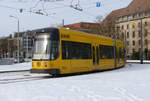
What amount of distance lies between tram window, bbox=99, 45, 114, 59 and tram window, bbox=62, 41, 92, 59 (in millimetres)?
2328

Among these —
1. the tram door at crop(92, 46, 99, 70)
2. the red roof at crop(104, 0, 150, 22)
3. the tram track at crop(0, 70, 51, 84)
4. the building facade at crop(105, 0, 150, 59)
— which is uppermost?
the red roof at crop(104, 0, 150, 22)

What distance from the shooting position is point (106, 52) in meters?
20.9

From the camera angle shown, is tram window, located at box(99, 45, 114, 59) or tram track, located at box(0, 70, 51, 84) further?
tram window, located at box(99, 45, 114, 59)

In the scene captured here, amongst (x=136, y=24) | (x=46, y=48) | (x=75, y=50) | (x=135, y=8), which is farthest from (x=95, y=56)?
(x=135, y=8)

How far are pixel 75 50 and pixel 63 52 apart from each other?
1402mm

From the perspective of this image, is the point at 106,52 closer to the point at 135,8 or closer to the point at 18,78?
the point at 18,78

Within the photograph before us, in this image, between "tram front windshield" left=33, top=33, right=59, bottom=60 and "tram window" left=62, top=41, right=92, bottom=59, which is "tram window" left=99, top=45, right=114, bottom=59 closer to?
"tram window" left=62, top=41, right=92, bottom=59

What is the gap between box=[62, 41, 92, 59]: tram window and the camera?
49.3 ft

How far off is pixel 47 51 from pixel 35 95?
23.1 ft

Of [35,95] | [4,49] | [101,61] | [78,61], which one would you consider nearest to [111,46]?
[101,61]

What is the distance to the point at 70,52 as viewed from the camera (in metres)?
15.5

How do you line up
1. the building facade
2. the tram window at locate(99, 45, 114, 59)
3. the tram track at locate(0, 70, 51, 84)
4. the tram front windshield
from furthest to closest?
1. the building facade
2. the tram window at locate(99, 45, 114, 59)
3. the tram front windshield
4. the tram track at locate(0, 70, 51, 84)

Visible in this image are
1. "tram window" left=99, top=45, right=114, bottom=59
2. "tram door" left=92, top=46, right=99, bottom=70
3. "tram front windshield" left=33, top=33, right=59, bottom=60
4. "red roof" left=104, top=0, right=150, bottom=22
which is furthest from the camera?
"red roof" left=104, top=0, right=150, bottom=22

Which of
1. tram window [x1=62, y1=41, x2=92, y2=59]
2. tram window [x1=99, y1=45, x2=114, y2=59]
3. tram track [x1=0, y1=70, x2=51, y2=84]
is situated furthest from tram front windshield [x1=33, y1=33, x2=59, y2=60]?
tram window [x1=99, y1=45, x2=114, y2=59]
